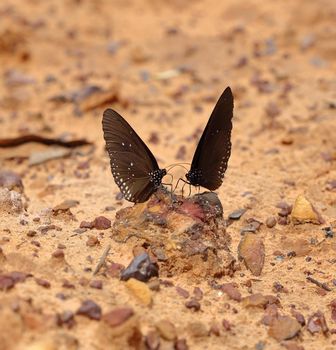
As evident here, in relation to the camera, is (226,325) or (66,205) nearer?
(226,325)

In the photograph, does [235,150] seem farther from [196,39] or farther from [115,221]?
[196,39]

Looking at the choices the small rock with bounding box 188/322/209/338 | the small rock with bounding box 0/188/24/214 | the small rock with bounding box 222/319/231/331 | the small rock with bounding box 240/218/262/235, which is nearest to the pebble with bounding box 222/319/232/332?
the small rock with bounding box 222/319/231/331

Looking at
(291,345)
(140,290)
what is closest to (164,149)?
(140,290)

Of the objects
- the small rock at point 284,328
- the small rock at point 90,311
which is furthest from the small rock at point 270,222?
the small rock at point 90,311

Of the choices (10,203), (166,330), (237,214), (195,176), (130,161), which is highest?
A: (130,161)

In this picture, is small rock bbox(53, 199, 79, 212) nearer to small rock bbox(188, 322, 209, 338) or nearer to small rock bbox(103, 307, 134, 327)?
small rock bbox(103, 307, 134, 327)

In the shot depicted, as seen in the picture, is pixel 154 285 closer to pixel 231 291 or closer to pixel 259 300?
pixel 231 291
